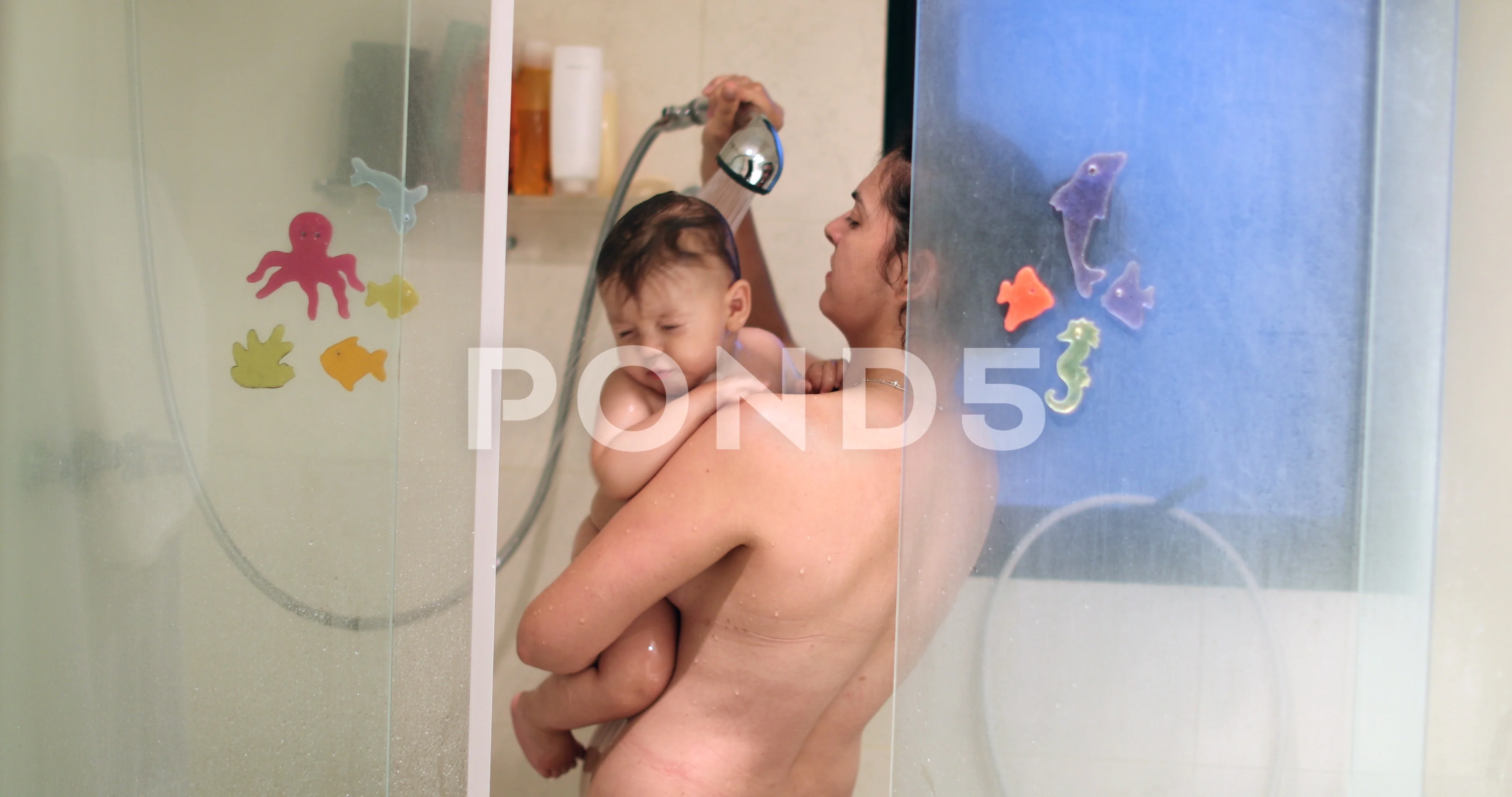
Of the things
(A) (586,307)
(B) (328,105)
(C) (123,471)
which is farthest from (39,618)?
(A) (586,307)

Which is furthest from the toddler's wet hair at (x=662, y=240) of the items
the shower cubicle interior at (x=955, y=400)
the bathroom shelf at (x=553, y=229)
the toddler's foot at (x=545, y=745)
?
the toddler's foot at (x=545, y=745)

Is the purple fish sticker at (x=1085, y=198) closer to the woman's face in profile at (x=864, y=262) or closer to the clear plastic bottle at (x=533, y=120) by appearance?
the woman's face in profile at (x=864, y=262)

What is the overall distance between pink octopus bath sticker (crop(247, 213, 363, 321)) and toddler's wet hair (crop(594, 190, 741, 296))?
0.35m

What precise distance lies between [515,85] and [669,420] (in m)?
0.76

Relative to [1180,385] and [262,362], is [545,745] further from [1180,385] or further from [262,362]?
[1180,385]

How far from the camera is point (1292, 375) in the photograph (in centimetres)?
86

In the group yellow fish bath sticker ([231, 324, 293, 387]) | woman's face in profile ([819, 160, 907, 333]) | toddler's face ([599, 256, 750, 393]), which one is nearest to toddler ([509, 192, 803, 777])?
toddler's face ([599, 256, 750, 393])

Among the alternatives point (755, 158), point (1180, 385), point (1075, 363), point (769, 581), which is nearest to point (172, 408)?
point (769, 581)

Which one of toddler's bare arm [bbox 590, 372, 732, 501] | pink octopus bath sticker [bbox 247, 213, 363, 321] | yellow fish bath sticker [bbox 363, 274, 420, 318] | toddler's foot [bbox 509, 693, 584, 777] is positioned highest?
pink octopus bath sticker [bbox 247, 213, 363, 321]

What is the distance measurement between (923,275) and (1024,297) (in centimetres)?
10

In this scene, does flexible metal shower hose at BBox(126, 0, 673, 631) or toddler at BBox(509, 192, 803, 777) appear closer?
flexible metal shower hose at BBox(126, 0, 673, 631)

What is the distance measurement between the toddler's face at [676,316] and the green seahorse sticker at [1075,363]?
463mm

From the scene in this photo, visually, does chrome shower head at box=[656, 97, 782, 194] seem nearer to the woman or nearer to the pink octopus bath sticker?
the woman

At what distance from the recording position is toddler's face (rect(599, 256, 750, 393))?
1135 millimetres
